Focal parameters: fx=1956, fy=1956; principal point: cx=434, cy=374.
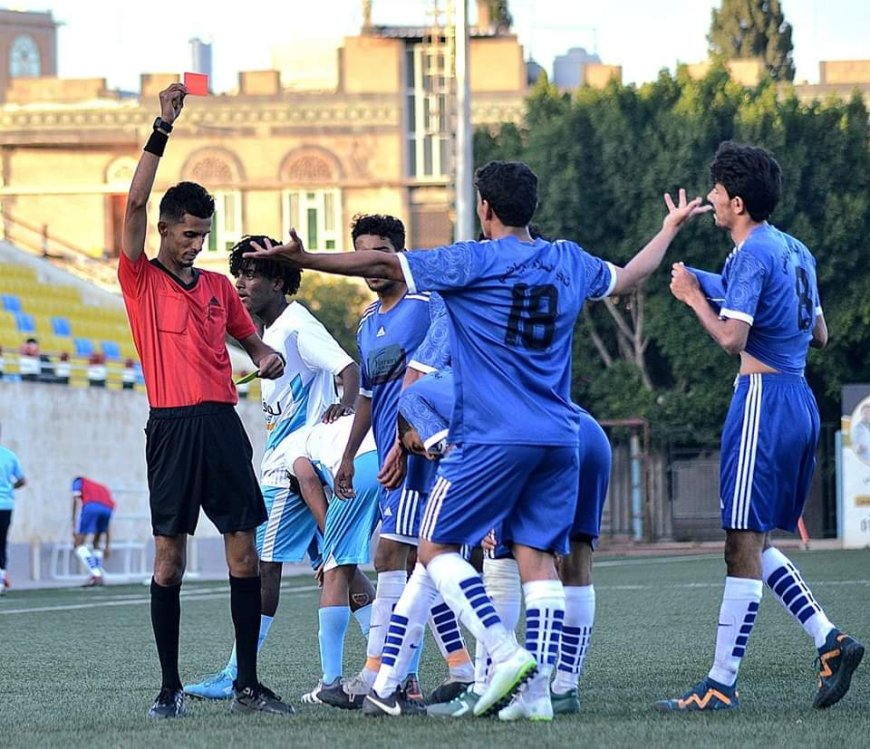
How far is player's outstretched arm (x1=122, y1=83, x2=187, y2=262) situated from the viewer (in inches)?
284

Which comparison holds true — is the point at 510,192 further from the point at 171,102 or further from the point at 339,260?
the point at 171,102

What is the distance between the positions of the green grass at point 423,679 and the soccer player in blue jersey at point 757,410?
221mm

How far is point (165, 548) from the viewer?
748 cm

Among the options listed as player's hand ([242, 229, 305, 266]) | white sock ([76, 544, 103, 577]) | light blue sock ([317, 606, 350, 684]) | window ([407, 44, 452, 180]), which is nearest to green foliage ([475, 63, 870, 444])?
window ([407, 44, 452, 180])

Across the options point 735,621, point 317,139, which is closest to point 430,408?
point 735,621

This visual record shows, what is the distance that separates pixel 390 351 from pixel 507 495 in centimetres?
130

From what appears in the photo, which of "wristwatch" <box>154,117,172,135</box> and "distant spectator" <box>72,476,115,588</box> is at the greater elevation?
"wristwatch" <box>154,117,172,135</box>

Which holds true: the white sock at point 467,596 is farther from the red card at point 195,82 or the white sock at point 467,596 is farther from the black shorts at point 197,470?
the red card at point 195,82

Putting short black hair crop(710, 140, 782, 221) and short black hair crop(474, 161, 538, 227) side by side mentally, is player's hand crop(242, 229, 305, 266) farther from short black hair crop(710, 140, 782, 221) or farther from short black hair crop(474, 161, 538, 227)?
short black hair crop(710, 140, 782, 221)

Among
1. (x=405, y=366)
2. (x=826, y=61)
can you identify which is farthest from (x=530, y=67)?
(x=405, y=366)

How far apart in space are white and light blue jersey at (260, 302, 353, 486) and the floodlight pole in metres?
23.9

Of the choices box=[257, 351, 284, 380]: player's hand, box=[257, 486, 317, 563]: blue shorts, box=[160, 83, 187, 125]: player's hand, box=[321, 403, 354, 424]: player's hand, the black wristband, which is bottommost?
box=[257, 486, 317, 563]: blue shorts

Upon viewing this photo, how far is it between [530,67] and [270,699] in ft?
191

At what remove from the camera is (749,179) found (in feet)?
24.3
